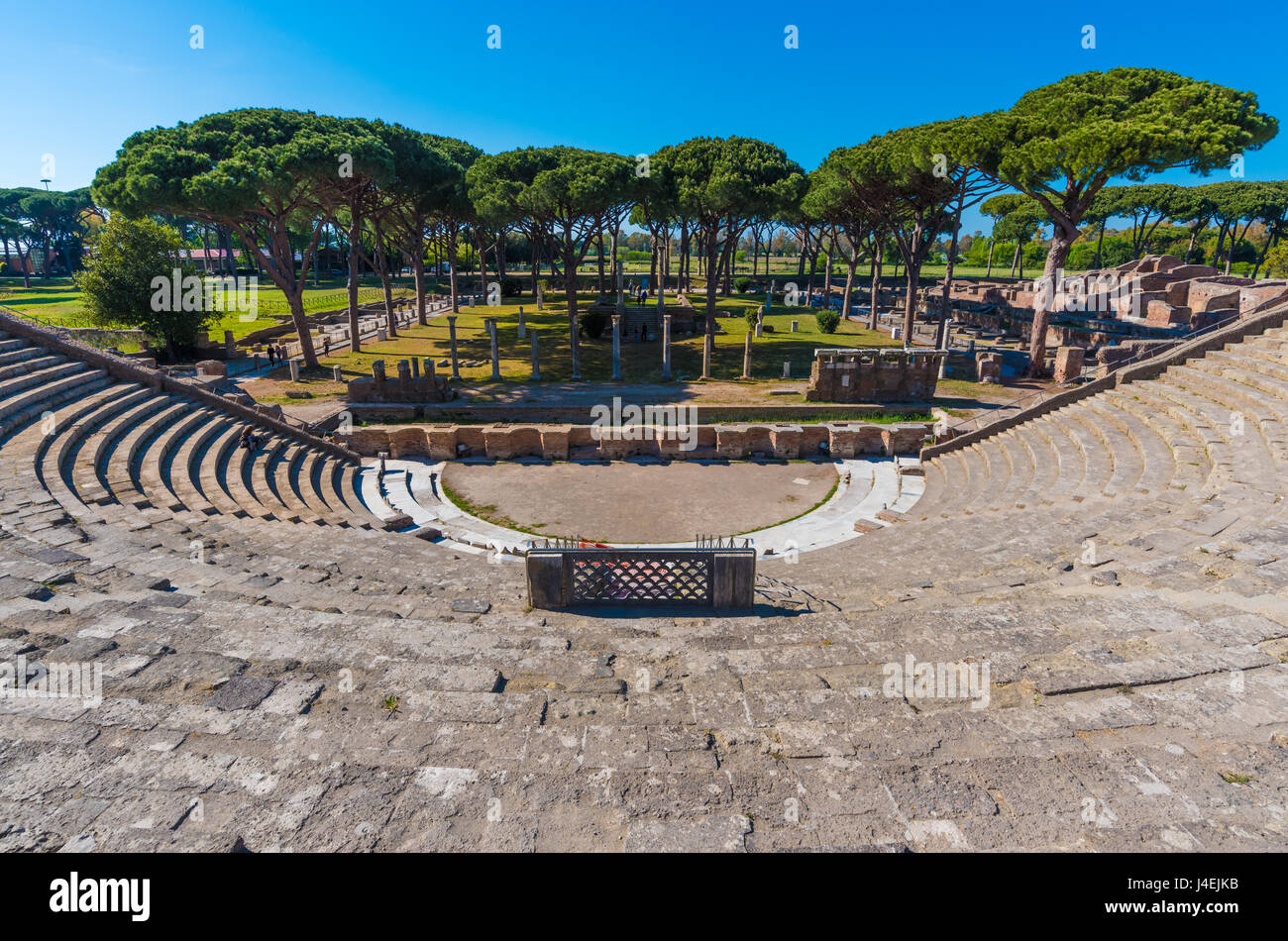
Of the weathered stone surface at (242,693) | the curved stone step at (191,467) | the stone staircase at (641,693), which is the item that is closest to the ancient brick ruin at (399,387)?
the curved stone step at (191,467)

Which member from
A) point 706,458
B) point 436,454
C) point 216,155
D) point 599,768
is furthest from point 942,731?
point 216,155

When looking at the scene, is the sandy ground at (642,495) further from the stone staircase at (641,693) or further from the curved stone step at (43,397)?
the curved stone step at (43,397)

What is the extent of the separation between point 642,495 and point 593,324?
24561 millimetres

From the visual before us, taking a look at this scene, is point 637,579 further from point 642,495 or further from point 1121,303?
point 1121,303

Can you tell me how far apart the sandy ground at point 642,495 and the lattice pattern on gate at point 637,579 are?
17.5 ft

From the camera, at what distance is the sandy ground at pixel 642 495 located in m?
15.5

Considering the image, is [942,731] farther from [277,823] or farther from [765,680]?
[277,823]

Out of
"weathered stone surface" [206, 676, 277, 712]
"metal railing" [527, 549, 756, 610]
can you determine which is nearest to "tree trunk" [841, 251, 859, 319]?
"metal railing" [527, 549, 756, 610]

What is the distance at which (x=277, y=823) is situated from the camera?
13.8ft

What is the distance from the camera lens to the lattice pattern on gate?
351 inches

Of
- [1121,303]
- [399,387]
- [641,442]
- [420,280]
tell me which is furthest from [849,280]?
[399,387]

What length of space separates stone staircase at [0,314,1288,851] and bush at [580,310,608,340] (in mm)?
29652

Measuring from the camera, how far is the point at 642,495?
17516 millimetres

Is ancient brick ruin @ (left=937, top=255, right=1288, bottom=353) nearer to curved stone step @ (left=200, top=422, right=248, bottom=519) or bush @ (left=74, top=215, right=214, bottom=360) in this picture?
curved stone step @ (left=200, top=422, right=248, bottom=519)
